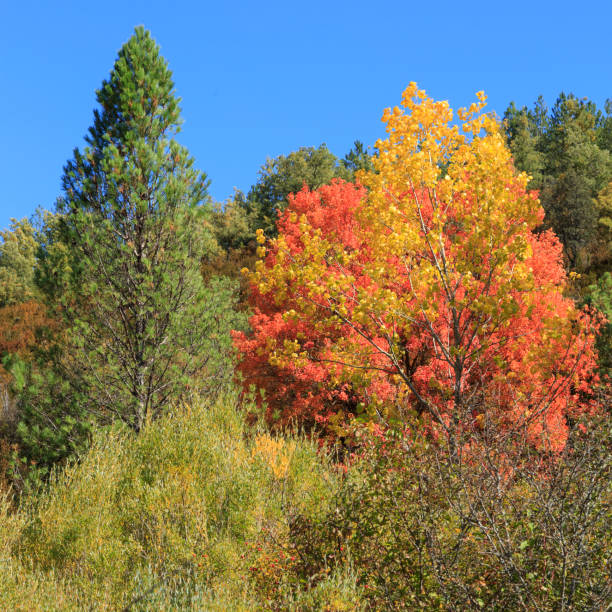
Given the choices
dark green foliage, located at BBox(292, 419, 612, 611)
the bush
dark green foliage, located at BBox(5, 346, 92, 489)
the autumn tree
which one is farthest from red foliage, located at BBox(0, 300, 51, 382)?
dark green foliage, located at BBox(292, 419, 612, 611)

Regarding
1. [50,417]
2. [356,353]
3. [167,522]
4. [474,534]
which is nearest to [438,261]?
[356,353]

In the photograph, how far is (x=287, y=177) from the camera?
1907 inches

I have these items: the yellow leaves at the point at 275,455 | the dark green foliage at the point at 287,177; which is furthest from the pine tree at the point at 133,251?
the dark green foliage at the point at 287,177

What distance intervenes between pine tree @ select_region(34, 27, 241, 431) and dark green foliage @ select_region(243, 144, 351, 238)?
33198 millimetres

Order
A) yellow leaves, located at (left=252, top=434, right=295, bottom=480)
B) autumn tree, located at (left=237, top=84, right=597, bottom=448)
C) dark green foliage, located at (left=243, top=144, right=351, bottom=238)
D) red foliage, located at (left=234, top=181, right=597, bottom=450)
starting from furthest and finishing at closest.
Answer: dark green foliage, located at (left=243, top=144, right=351, bottom=238) < red foliage, located at (left=234, top=181, right=597, bottom=450) < yellow leaves, located at (left=252, top=434, right=295, bottom=480) < autumn tree, located at (left=237, top=84, right=597, bottom=448)

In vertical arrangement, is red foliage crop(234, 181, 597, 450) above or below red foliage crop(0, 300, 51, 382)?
below

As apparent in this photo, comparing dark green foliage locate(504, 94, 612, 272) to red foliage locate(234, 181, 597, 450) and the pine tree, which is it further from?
the pine tree

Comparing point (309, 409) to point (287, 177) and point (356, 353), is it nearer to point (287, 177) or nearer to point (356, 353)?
point (356, 353)

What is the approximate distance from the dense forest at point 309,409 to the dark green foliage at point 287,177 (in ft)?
102

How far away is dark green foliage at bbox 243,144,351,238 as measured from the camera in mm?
47062

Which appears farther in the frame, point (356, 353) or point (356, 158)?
point (356, 158)

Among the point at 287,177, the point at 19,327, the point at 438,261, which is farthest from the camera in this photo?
the point at 287,177

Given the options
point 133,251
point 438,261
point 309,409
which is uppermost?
point 133,251

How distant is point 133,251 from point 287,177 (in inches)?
1504
